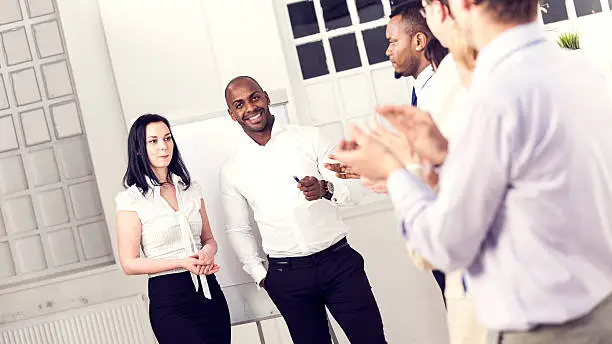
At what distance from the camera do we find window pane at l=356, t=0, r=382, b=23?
4.59 metres

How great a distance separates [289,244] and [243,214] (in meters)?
0.35

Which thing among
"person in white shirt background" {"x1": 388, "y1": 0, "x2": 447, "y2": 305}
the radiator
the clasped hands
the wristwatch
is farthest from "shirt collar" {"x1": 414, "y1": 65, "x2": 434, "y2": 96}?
the radiator

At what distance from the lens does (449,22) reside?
1409 millimetres

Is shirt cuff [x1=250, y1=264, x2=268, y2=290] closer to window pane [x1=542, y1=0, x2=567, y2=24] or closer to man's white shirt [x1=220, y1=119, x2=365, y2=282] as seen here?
man's white shirt [x1=220, y1=119, x2=365, y2=282]

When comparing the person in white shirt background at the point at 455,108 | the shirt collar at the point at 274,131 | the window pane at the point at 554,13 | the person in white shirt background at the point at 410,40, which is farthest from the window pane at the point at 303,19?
the person in white shirt background at the point at 455,108

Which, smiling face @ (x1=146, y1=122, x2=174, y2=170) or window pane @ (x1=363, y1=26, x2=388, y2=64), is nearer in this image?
smiling face @ (x1=146, y1=122, x2=174, y2=170)

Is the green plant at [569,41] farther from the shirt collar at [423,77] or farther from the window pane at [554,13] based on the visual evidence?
the shirt collar at [423,77]

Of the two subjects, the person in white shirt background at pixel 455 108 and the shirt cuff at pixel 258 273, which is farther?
the shirt cuff at pixel 258 273

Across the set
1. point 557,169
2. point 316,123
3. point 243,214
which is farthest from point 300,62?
point 557,169

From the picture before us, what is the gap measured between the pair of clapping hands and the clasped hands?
75.0 inches

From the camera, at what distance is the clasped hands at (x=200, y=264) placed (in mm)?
3178

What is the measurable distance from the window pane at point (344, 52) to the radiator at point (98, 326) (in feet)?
6.02

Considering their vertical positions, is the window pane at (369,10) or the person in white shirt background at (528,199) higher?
the window pane at (369,10)

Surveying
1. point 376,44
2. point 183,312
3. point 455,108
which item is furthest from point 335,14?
point 455,108
